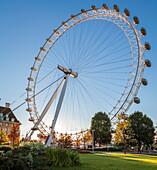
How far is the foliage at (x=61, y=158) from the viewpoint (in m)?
12.6

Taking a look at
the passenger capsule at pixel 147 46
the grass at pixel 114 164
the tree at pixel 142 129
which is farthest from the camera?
the tree at pixel 142 129

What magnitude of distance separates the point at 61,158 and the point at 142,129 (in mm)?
44778

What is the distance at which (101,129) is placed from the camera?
2235 inches

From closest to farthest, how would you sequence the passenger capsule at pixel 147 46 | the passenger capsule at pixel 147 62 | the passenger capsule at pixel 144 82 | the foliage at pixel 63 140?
the passenger capsule at pixel 147 62
the passenger capsule at pixel 144 82
the passenger capsule at pixel 147 46
the foliage at pixel 63 140

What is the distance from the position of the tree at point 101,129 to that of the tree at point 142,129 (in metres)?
6.50

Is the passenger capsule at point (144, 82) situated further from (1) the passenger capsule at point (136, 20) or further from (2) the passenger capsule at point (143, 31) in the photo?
(1) the passenger capsule at point (136, 20)

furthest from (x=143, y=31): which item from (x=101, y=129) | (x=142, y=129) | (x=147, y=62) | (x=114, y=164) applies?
(x=101, y=129)

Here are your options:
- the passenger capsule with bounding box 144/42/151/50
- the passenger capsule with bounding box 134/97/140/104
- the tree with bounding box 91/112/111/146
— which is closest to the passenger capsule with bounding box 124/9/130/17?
the passenger capsule with bounding box 144/42/151/50

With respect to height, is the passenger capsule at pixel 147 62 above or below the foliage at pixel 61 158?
above

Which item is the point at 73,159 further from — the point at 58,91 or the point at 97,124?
the point at 97,124

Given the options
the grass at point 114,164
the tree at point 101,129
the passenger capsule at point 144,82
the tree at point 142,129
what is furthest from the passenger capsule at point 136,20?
the tree at point 101,129

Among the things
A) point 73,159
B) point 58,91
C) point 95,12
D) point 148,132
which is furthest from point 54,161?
point 148,132

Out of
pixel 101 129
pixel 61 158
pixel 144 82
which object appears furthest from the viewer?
pixel 101 129

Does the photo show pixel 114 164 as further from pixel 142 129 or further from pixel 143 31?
pixel 142 129
